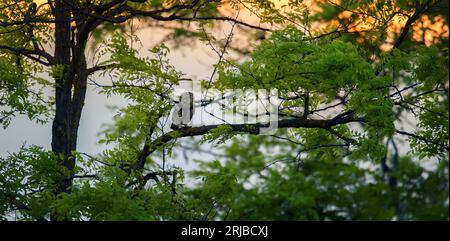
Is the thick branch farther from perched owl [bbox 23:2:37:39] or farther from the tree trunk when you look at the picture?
perched owl [bbox 23:2:37:39]

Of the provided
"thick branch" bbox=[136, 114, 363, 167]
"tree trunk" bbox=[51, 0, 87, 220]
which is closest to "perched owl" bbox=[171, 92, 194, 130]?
"thick branch" bbox=[136, 114, 363, 167]

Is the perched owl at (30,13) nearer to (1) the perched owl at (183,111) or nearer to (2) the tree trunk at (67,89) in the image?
(2) the tree trunk at (67,89)

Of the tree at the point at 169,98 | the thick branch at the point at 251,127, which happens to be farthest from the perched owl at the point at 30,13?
the thick branch at the point at 251,127

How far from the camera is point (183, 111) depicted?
13.8 meters

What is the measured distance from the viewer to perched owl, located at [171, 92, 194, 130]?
1351 centimetres

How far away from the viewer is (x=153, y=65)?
44.7ft

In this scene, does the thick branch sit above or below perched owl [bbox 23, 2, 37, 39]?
below

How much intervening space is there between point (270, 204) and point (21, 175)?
1745 centimetres

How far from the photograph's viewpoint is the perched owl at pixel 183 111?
1351 cm

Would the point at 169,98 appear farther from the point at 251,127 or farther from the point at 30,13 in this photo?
the point at 30,13

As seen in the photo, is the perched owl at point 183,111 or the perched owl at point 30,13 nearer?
the perched owl at point 183,111

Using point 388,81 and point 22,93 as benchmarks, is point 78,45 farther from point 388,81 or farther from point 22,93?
point 388,81
